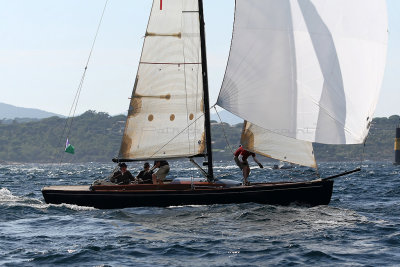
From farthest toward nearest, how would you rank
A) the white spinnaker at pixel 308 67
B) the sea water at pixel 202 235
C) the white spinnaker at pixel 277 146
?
the white spinnaker at pixel 277 146 → the white spinnaker at pixel 308 67 → the sea water at pixel 202 235

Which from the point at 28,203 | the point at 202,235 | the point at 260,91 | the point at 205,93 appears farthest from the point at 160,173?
the point at 202,235

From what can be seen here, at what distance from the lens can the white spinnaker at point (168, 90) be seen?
67.1ft

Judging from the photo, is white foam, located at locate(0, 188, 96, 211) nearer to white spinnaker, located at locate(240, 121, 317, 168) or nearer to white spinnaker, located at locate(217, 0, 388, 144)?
white spinnaker, located at locate(240, 121, 317, 168)

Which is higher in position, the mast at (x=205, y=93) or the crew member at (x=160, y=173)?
the mast at (x=205, y=93)

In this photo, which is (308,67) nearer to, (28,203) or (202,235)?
(202,235)

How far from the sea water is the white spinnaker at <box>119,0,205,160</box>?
230 cm

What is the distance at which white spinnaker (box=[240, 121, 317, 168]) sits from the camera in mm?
19203

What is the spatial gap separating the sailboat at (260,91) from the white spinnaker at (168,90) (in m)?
0.03

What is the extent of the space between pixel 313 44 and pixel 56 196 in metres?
9.59

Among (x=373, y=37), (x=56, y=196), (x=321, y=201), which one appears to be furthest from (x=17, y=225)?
(x=373, y=37)

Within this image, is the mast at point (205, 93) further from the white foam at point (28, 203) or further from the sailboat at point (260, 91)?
the white foam at point (28, 203)

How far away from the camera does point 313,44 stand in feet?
59.9

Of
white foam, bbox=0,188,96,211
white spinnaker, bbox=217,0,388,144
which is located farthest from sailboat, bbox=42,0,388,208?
white foam, bbox=0,188,96,211

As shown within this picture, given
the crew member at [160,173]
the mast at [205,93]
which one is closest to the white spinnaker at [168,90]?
the mast at [205,93]
